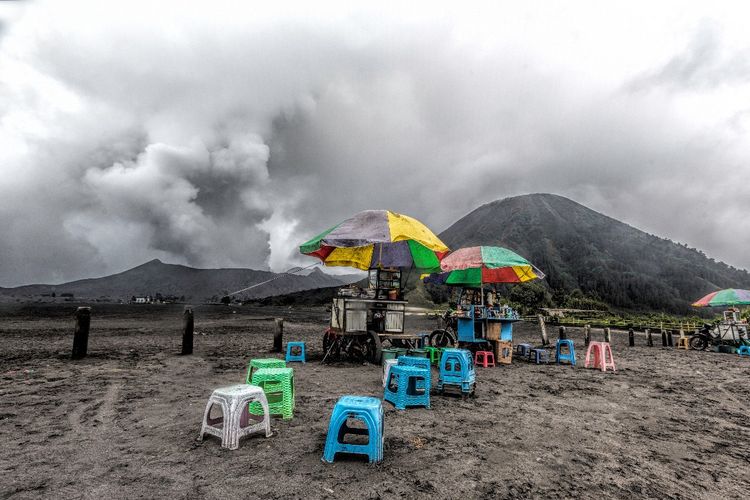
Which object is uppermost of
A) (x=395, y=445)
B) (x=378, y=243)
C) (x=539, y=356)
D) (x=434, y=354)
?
(x=378, y=243)

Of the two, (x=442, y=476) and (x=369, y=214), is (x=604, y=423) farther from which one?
(x=369, y=214)

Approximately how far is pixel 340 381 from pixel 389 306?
2785 millimetres

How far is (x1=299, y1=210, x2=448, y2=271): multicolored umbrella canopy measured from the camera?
8.98m

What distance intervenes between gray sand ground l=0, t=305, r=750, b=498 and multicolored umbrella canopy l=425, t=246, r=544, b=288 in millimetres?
3500

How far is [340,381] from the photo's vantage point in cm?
820

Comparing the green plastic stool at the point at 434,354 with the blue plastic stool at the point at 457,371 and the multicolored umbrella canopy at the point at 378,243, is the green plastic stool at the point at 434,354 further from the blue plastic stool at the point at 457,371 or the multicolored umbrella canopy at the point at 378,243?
the blue plastic stool at the point at 457,371

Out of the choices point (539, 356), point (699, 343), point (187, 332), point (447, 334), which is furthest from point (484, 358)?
point (699, 343)

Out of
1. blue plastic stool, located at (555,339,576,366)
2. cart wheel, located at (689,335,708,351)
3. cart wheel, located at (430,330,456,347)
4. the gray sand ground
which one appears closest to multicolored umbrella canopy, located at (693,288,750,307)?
cart wheel, located at (689,335,708,351)

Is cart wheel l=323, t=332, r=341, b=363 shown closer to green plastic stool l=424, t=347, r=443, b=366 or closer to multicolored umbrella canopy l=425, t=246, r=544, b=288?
green plastic stool l=424, t=347, r=443, b=366

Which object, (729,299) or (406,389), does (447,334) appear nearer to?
(406,389)

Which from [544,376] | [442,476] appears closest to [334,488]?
[442,476]

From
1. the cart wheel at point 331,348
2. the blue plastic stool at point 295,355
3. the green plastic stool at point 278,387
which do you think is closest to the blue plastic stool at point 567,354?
the cart wheel at point 331,348

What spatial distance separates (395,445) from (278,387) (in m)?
1.96

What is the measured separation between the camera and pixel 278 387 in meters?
5.44
